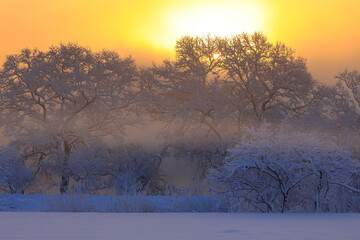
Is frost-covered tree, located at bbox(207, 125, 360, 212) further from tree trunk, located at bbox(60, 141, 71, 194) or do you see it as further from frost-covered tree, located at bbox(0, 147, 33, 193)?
tree trunk, located at bbox(60, 141, 71, 194)

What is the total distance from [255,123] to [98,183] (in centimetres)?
884

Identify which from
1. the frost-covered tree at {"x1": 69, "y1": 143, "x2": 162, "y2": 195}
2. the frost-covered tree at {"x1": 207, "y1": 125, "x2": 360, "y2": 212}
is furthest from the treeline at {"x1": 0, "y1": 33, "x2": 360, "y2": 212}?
the frost-covered tree at {"x1": 207, "y1": 125, "x2": 360, "y2": 212}

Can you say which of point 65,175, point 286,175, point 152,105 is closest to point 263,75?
point 152,105

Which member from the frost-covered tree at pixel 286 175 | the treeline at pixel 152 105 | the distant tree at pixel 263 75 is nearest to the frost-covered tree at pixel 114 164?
the treeline at pixel 152 105

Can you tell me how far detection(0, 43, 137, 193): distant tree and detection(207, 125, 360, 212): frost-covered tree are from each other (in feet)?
59.5

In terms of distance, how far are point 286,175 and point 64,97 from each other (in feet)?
65.7

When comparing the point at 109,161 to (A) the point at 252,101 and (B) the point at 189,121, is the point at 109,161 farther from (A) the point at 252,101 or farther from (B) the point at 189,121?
(A) the point at 252,101

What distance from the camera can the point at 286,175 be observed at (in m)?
13.5

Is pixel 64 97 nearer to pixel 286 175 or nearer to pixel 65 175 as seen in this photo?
pixel 65 175

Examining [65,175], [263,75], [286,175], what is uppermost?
[263,75]

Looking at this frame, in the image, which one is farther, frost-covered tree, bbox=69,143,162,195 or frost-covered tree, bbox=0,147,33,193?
frost-covered tree, bbox=69,143,162,195

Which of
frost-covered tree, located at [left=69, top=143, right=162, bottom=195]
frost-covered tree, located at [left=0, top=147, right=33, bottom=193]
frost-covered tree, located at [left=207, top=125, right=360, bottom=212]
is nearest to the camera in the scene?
frost-covered tree, located at [left=207, top=125, right=360, bottom=212]

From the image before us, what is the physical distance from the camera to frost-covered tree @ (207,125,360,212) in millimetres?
12969

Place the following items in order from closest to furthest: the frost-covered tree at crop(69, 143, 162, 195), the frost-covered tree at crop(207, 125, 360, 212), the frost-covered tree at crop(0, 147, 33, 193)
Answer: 1. the frost-covered tree at crop(207, 125, 360, 212)
2. the frost-covered tree at crop(0, 147, 33, 193)
3. the frost-covered tree at crop(69, 143, 162, 195)
